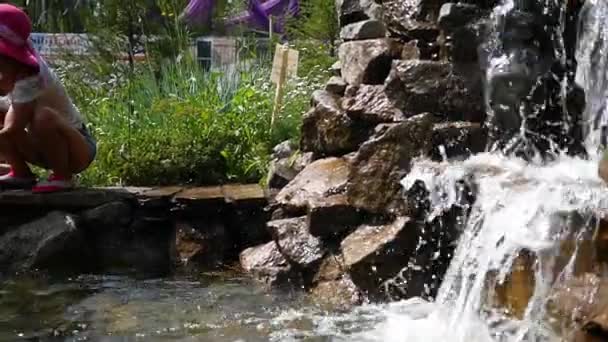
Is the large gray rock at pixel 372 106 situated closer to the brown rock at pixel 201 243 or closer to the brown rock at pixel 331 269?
the brown rock at pixel 331 269

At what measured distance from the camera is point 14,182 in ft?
20.8

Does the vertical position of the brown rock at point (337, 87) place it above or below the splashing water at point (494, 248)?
above

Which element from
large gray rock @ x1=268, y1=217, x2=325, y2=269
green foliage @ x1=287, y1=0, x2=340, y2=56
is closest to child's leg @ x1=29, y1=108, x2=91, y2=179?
large gray rock @ x1=268, y1=217, x2=325, y2=269

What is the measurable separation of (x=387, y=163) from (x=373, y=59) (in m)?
0.94

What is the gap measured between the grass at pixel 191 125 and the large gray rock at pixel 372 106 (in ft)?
4.97

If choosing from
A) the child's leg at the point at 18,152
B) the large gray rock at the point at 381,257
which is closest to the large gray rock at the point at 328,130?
the large gray rock at the point at 381,257

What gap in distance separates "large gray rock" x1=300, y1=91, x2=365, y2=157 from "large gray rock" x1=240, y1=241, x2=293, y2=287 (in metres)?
0.66

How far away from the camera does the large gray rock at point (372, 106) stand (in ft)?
17.6

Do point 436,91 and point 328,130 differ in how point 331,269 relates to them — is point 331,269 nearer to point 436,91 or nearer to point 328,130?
point 328,130

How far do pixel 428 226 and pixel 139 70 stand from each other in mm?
5781

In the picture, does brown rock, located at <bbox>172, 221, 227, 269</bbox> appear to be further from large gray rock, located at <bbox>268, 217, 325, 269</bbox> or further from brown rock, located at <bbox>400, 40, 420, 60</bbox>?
brown rock, located at <bbox>400, 40, 420, 60</bbox>

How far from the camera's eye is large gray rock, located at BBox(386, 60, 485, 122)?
529 cm

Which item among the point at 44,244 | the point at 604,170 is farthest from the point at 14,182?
the point at 604,170

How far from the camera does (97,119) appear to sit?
27.5ft
